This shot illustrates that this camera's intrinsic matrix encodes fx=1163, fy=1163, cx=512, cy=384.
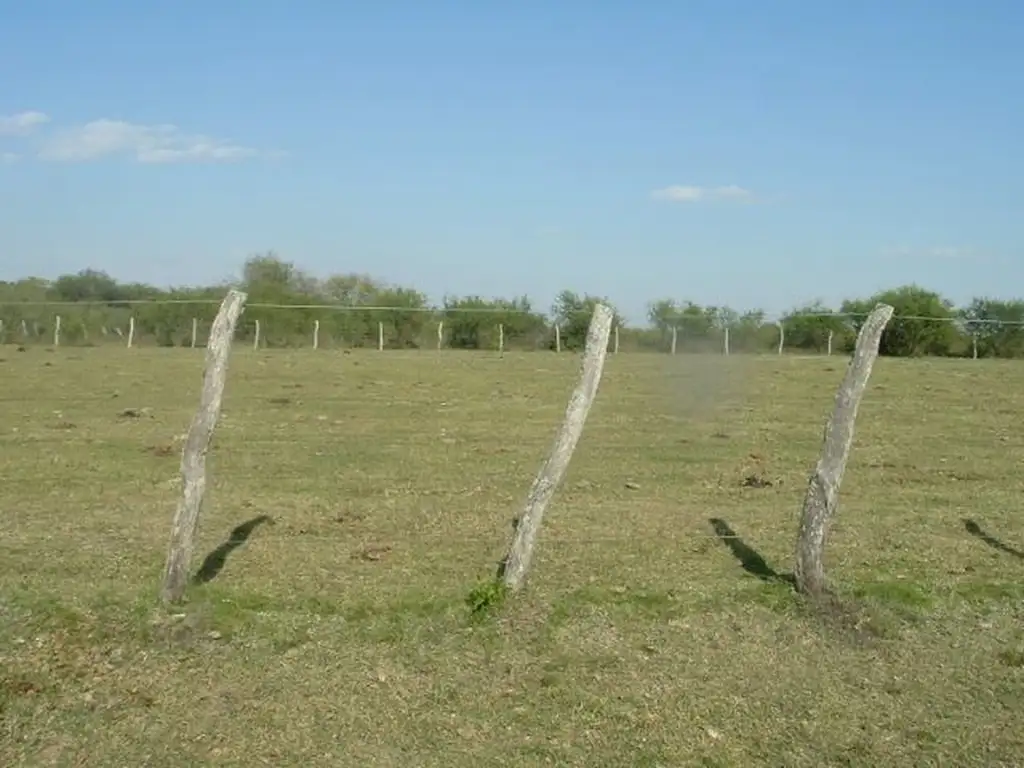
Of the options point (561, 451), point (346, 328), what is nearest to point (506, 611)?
point (561, 451)

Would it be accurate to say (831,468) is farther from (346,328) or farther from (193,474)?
(346,328)

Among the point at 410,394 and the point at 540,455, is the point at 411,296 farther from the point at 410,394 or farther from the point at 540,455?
the point at 540,455

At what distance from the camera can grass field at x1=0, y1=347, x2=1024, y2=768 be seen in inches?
222

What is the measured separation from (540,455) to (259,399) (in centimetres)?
744

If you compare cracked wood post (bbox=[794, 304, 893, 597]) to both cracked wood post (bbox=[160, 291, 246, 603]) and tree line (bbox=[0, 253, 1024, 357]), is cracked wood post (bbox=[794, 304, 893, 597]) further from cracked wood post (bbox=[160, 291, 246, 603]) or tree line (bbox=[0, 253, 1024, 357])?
tree line (bbox=[0, 253, 1024, 357])

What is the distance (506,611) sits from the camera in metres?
6.98

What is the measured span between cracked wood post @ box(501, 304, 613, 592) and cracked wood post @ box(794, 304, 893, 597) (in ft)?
5.07

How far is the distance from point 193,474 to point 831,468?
3.97m

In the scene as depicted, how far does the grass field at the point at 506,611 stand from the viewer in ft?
18.5

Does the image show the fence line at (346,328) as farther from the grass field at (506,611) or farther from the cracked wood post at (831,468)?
the cracked wood post at (831,468)

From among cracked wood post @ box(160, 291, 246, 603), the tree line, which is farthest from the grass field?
the tree line

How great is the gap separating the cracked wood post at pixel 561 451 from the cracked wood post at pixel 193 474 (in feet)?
6.36

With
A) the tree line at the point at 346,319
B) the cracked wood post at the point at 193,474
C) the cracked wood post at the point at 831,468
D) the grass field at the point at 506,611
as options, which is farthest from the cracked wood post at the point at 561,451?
the tree line at the point at 346,319

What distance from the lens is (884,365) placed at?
90.8 feet
